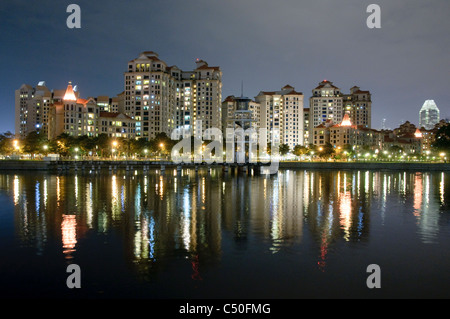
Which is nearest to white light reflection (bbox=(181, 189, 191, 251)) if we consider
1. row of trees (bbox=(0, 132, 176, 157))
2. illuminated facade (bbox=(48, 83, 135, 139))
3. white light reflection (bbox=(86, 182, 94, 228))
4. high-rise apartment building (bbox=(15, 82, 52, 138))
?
white light reflection (bbox=(86, 182, 94, 228))

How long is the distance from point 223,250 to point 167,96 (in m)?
145

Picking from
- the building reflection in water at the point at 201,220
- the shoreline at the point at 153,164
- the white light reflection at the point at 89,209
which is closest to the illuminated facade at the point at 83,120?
the shoreline at the point at 153,164

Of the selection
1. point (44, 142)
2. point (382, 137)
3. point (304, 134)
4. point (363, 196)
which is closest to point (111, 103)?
point (44, 142)

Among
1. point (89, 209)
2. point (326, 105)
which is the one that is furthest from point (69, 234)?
point (326, 105)

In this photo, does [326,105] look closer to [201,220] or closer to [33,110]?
[33,110]

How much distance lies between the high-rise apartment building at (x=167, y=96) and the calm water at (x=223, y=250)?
405 ft

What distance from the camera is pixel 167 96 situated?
154 m

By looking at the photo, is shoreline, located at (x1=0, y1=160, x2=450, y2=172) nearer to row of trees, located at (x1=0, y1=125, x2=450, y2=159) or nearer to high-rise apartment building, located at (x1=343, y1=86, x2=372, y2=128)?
row of trees, located at (x1=0, y1=125, x2=450, y2=159)

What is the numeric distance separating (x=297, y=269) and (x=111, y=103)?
160m

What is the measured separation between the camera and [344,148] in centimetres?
13775

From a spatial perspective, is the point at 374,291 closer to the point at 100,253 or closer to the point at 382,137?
the point at 100,253

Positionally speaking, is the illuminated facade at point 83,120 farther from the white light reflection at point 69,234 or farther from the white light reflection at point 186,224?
the white light reflection at point 69,234

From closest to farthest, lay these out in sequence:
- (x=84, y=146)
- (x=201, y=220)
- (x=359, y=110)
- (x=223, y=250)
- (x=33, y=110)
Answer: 1. (x=223, y=250)
2. (x=201, y=220)
3. (x=84, y=146)
4. (x=33, y=110)
5. (x=359, y=110)

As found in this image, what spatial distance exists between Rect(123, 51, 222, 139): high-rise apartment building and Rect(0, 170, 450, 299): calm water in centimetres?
12357
